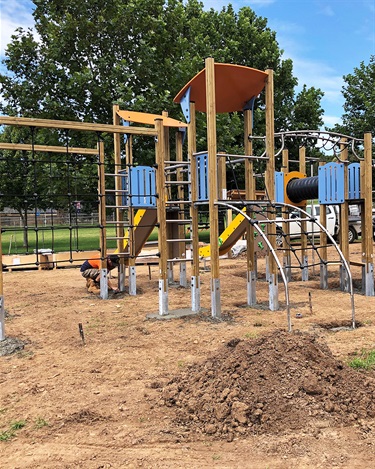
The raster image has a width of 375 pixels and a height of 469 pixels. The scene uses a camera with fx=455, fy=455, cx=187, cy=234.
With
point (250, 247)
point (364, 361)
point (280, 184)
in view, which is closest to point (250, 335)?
point (364, 361)

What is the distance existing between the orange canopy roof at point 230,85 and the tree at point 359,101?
20.7 metres

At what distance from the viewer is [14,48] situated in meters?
17.4

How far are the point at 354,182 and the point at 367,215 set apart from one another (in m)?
0.72

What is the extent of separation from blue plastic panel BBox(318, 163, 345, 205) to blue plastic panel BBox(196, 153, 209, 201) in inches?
126

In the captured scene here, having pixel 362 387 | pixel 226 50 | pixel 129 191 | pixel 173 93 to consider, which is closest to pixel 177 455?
pixel 362 387

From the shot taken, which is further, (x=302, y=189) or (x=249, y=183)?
(x=302, y=189)

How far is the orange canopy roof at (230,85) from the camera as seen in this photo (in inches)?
272

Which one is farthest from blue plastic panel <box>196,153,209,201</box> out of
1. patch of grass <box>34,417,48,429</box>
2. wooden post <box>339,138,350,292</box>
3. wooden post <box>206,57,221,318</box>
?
patch of grass <box>34,417,48,429</box>

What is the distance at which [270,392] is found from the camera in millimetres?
3531

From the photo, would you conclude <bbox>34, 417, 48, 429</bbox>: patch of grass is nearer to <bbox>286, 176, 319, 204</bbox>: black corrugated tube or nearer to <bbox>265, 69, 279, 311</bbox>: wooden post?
<bbox>265, 69, 279, 311</bbox>: wooden post

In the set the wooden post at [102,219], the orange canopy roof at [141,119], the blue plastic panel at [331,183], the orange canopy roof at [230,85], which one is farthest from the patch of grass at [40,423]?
the blue plastic panel at [331,183]

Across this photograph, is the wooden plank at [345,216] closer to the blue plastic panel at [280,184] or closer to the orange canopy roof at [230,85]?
the blue plastic panel at [280,184]

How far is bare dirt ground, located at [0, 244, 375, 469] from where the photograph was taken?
9.63ft

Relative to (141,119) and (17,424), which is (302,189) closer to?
(141,119)
